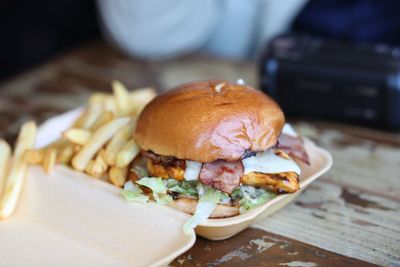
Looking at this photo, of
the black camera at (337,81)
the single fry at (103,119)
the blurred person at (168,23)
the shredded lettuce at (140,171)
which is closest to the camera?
the shredded lettuce at (140,171)

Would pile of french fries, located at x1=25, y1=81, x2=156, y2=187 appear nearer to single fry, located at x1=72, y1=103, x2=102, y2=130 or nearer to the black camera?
single fry, located at x1=72, y1=103, x2=102, y2=130

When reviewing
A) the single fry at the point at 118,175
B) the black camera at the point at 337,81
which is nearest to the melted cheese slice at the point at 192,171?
the single fry at the point at 118,175

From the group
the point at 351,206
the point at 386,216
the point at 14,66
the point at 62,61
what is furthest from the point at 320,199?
the point at 14,66

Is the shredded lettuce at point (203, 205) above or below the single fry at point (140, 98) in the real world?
below

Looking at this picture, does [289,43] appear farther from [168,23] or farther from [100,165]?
[100,165]

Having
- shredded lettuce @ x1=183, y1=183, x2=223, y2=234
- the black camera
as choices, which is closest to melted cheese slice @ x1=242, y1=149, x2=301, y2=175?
shredded lettuce @ x1=183, y1=183, x2=223, y2=234

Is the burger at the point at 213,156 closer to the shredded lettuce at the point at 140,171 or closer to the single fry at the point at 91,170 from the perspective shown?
the shredded lettuce at the point at 140,171

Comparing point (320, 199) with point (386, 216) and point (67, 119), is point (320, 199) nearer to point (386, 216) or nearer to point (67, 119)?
point (386, 216)
